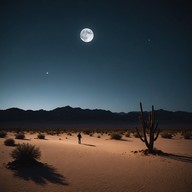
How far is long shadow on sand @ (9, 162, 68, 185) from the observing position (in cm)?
807

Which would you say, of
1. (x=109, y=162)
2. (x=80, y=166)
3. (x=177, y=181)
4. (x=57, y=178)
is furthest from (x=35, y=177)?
(x=177, y=181)

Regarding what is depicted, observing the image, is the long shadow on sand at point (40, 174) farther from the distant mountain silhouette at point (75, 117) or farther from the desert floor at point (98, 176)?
the distant mountain silhouette at point (75, 117)

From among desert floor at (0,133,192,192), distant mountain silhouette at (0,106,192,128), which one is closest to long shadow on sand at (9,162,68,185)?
desert floor at (0,133,192,192)

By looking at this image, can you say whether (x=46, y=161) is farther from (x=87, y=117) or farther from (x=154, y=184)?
(x=87, y=117)

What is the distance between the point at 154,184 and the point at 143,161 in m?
4.12

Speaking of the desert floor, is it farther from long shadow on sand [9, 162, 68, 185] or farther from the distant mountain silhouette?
the distant mountain silhouette

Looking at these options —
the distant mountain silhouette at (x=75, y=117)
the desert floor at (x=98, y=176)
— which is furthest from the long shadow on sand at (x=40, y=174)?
the distant mountain silhouette at (x=75, y=117)

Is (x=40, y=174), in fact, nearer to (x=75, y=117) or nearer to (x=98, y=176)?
(x=98, y=176)

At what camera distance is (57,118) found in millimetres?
128500

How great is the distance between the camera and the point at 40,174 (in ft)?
29.0

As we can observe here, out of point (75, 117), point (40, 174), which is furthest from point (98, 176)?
point (75, 117)

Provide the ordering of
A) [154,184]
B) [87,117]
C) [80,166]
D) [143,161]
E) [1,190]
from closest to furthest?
[1,190], [154,184], [80,166], [143,161], [87,117]

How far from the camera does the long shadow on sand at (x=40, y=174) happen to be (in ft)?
26.5

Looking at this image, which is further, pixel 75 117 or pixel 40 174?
pixel 75 117
